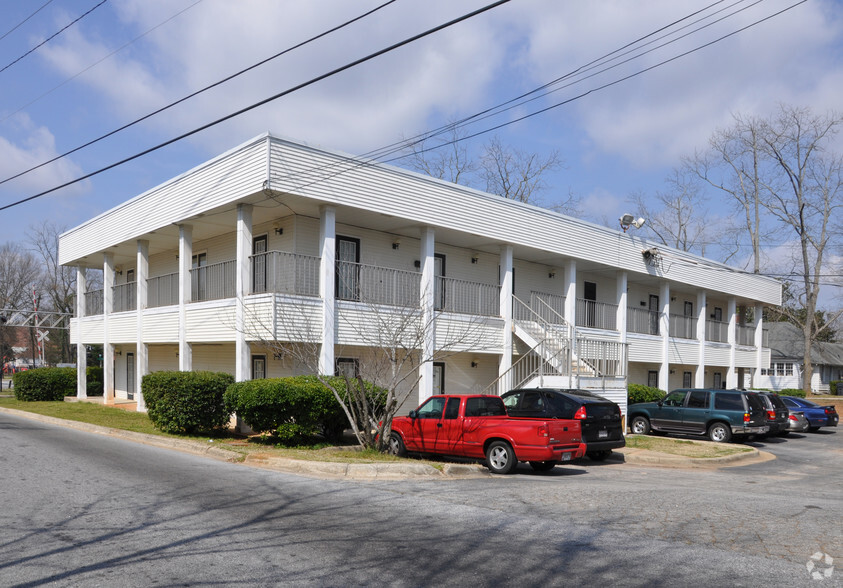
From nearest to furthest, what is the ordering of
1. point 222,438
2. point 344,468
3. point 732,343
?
1. point 344,468
2. point 222,438
3. point 732,343

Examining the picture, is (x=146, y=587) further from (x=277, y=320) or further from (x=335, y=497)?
(x=277, y=320)

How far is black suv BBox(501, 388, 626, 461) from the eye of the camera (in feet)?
51.8

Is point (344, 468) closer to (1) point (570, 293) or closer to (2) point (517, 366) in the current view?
(2) point (517, 366)

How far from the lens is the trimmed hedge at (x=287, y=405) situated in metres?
15.6

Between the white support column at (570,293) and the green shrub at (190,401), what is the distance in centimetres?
1289

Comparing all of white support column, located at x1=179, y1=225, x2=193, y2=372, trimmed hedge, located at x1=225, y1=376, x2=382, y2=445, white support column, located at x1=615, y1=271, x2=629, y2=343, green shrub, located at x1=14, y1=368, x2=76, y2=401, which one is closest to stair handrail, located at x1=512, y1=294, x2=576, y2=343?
white support column, located at x1=615, y1=271, x2=629, y2=343

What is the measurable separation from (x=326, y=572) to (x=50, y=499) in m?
5.00

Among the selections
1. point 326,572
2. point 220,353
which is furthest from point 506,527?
point 220,353

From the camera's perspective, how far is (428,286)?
20766mm

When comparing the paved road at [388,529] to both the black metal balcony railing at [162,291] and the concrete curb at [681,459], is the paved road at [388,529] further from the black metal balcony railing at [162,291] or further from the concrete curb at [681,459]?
the black metal balcony railing at [162,291]

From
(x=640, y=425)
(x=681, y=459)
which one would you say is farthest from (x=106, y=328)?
(x=681, y=459)

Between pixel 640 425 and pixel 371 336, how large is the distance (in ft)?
31.2

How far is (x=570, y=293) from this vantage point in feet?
87.0

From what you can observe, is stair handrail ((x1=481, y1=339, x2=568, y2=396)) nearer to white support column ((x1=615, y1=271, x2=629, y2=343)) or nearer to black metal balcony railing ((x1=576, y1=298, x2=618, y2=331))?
black metal balcony railing ((x1=576, y1=298, x2=618, y2=331))
